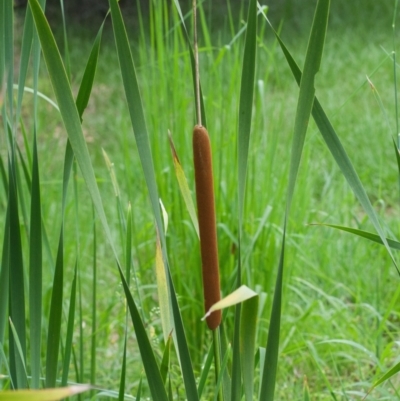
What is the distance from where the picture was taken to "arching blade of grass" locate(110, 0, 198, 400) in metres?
0.53

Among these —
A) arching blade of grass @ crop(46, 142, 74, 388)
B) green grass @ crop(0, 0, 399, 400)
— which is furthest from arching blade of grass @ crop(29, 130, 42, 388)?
green grass @ crop(0, 0, 399, 400)

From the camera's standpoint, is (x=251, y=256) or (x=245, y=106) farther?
(x=251, y=256)

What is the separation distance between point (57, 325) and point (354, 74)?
3701 millimetres

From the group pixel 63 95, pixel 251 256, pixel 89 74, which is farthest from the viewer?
pixel 251 256

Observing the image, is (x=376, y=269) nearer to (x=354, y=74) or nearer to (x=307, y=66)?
(x=307, y=66)

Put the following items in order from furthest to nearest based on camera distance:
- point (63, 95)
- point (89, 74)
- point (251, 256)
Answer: point (251, 256)
point (89, 74)
point (63, 95)

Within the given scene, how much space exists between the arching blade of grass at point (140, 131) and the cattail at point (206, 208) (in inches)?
1.3

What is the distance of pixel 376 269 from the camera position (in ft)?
5.92

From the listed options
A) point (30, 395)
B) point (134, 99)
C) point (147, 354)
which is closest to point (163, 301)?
point (147, 354)

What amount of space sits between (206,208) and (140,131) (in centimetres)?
8

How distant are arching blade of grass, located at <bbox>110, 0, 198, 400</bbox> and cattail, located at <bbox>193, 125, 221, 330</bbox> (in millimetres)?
33

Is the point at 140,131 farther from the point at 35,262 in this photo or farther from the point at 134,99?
the point at 35,262

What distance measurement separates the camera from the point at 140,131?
548 millimetres

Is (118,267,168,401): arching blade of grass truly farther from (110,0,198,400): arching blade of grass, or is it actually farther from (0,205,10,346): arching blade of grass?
(0,205,10,346): arching blade of grass
